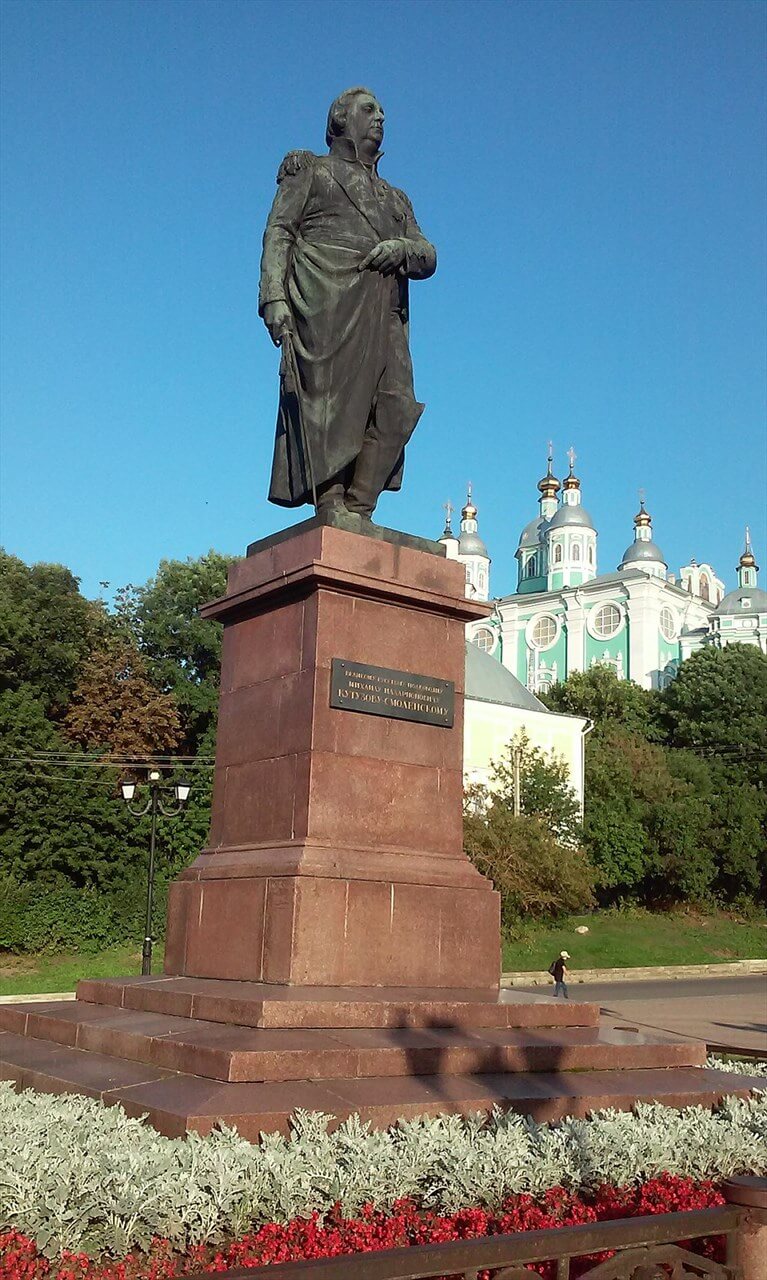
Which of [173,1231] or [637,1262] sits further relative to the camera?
[173,1231]

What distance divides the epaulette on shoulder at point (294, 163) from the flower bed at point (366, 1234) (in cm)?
713

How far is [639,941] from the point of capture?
36.2m

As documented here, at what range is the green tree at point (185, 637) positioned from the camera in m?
36.7

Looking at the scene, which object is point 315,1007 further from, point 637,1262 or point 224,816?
point 637,1262

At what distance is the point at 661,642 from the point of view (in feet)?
252

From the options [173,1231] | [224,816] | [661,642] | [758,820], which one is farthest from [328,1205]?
[661,642]

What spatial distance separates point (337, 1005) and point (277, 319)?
481 centimetres

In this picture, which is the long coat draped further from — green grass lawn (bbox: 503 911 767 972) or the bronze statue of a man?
green grass lawn (bbox: 503 911 767 972)

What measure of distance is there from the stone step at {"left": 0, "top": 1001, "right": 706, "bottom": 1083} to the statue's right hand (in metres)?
4.66

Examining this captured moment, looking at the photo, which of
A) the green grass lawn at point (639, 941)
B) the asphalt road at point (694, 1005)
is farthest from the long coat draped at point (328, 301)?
the green grass lawn at point (639, 941)

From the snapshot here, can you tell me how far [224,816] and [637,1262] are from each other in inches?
202

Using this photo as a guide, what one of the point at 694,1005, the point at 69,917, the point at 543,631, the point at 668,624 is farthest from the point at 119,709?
the point at 668,624

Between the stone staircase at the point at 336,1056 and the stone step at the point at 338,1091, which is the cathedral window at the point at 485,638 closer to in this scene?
the stone staircase at the point at 336,1056

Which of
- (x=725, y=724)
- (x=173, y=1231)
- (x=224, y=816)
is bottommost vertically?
(x=173, y=1231)
